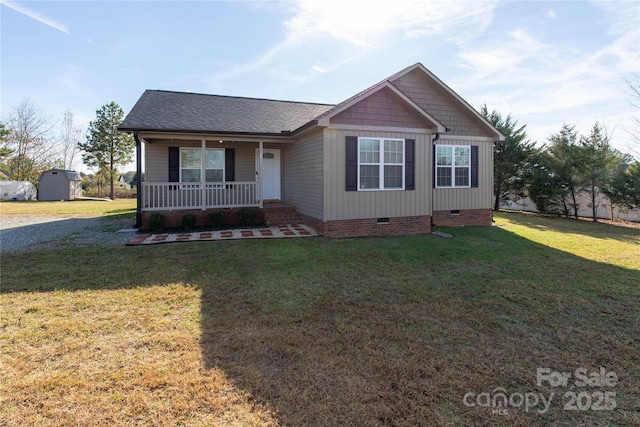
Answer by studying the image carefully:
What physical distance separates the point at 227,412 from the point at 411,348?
68.9 inches

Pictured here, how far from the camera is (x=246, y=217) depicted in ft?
33.6

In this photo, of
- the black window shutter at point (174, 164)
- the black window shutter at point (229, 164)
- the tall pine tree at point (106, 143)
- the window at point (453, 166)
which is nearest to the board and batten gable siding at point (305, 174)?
the black window shutter at point (229, 164)

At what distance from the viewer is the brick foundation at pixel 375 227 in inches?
349

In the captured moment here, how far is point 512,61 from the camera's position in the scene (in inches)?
471

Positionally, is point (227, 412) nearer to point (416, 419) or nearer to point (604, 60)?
point (416, 419)

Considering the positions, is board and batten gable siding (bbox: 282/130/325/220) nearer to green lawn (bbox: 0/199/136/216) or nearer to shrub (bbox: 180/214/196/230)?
shrub (bbox: 180/214/196/230)

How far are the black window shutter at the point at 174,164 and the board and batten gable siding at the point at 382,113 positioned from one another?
6.00 m

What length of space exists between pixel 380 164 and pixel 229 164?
5729 mm

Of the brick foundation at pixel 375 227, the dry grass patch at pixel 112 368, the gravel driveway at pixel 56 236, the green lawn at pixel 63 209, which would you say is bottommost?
the dry grass patch at pixel 112 368

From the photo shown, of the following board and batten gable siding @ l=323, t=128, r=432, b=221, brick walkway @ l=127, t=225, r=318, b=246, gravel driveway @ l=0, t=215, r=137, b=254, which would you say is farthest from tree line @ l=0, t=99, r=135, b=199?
board and batten gable siding @ l=323, t=128, r=432, b=221

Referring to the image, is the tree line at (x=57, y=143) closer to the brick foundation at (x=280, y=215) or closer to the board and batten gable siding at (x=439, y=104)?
the brick foundation at (x=280, y=215)

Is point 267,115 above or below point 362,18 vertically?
below

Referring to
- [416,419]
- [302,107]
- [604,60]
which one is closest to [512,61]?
[604,60]

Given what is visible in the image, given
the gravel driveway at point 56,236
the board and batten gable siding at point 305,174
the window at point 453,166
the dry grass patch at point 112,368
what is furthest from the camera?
the window at point 453,166
